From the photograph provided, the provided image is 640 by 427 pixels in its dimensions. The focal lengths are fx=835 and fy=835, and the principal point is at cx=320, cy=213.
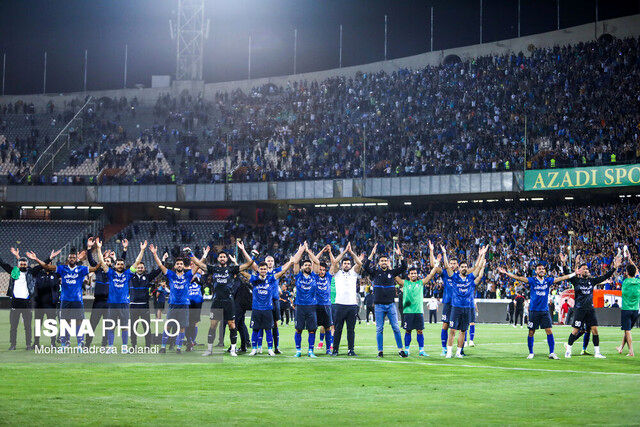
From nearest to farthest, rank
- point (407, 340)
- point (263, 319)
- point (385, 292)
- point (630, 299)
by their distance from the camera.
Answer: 1. point (263, 319)
2. point (385, 292)
3. point (407, 340)
4. point (630, 299)

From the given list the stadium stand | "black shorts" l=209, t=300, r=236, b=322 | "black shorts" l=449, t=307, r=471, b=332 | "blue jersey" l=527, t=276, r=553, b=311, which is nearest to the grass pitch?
"black shorts" l=449, t=307, r=471, b=332

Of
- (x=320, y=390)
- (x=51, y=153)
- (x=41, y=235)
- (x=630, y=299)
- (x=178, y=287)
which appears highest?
(x=51, y=153)

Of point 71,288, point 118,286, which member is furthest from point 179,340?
point 71,288

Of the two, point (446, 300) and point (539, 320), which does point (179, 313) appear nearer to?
point (446, 300)

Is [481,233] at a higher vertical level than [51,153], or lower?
lower

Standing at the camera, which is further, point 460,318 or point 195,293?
point 195,293

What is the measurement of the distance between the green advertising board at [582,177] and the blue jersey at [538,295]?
106 feet

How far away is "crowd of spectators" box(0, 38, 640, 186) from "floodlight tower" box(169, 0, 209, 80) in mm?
2612

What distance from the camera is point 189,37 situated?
71.9 meters

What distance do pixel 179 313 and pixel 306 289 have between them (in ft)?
10.5

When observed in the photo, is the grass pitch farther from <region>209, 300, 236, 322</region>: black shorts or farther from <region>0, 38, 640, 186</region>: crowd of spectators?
<region>0, 38, 640, 186</region>: crowd of spectators

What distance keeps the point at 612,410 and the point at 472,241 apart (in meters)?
42.3

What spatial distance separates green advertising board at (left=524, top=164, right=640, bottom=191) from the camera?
50000 millimetres

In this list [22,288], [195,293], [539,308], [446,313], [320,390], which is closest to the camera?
[320,390]
